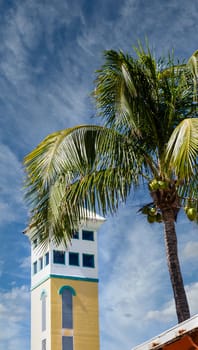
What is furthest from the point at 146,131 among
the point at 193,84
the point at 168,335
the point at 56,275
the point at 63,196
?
the point at 56,275

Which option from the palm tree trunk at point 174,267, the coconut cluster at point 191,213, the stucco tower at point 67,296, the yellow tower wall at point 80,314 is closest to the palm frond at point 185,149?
the coconut cluster at point 191,213

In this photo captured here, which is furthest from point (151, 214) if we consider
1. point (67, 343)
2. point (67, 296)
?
point (67, 296)

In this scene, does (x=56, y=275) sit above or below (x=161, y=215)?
above

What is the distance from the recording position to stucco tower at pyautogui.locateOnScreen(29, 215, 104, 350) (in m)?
37.3

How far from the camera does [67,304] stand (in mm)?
38281

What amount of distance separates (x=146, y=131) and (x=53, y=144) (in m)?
2.10

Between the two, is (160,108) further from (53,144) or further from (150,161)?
(53,144)

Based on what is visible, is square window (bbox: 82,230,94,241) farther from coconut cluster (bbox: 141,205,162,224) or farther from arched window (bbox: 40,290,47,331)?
coconut cluster (bbox: 141,205,162,224)

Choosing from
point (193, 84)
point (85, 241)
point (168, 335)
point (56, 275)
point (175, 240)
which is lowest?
point (168, 335)

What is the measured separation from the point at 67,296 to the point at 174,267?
26.9 meters

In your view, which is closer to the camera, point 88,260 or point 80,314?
point 80,314

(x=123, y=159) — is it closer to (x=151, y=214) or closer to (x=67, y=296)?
(x=151, y=214)

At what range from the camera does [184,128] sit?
10984 mm

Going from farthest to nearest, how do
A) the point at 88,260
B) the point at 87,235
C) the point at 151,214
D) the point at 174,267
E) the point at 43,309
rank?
1. the point at 87,235
2. the point at 88,260
3. the point at 43,309
4. the point at 151,214
5. the point at 174,267
